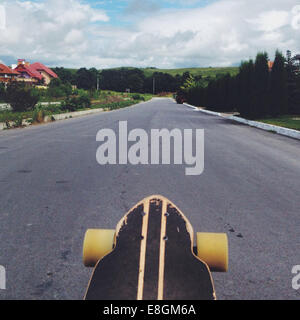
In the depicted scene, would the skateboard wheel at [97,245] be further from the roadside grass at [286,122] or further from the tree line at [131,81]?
the tree line at [131,81]

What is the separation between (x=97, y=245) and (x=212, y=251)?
0.73 meters

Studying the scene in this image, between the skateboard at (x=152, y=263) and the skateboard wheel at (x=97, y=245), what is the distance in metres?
0.10

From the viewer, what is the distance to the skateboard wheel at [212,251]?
7.91ft

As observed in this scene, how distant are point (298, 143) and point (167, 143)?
5.26m

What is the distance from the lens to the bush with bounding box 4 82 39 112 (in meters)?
27.5

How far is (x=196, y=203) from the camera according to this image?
6004 millimetres

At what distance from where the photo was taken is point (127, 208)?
5664 mm

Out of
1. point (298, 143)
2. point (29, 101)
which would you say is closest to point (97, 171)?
point (298, 143)

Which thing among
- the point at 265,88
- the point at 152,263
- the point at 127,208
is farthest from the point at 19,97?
the point at 152,263

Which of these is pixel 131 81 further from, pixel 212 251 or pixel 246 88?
pixel 212 251

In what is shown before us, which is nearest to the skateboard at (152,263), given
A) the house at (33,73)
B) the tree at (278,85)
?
the tree at (278,85)

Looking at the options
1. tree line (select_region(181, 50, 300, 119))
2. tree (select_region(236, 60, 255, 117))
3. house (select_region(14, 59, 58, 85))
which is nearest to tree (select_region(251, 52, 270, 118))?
tree line (select_region(181, 50, 300, 119))

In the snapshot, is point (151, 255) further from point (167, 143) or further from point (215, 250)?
point (167, 143)

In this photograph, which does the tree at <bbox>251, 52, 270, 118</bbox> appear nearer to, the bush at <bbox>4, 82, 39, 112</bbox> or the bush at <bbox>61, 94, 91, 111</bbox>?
the bush at <bbox>4, 82, 39, 112</bbox>
